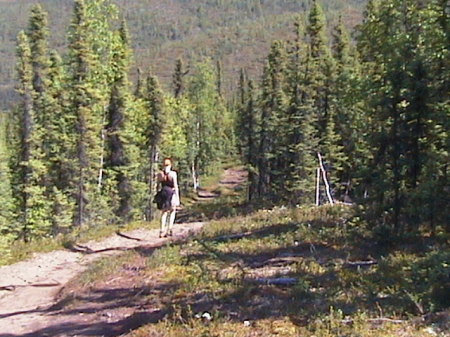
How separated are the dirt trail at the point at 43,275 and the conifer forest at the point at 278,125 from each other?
385cm

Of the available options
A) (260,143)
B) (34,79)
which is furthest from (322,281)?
(260,143)

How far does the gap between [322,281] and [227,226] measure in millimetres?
7979

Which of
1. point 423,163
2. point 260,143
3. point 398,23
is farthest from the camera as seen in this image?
point 260,143

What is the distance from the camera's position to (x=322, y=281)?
9258 millimetres

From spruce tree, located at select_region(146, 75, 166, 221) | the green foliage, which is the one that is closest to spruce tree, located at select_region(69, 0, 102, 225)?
spruce tree, located at select_region(146, 75, 166, 221)

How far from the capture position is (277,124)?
47250 millimetres

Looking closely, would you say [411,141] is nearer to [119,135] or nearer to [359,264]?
[359,264]

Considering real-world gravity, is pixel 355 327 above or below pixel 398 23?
below

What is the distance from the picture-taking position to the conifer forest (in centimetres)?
1200

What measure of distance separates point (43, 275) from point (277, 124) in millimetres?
34508

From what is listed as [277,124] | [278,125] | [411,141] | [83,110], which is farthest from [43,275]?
[277,124]

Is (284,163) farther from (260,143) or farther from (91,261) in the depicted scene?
(91,261)

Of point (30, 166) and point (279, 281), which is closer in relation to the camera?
point (279, 281)

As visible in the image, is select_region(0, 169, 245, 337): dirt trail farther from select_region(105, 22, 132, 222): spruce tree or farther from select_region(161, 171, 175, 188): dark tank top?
select_region(105, 22, 132, 222): spruce tree
